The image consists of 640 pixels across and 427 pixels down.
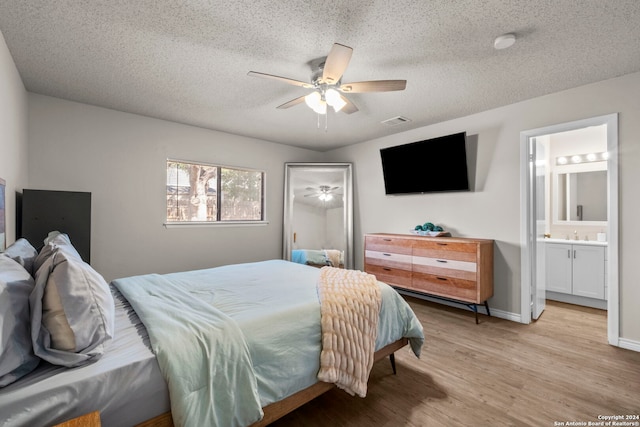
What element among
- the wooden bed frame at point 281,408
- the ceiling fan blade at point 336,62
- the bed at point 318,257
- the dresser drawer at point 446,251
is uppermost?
the ceiling fan blade at point 336,62

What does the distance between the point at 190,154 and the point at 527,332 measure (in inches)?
187

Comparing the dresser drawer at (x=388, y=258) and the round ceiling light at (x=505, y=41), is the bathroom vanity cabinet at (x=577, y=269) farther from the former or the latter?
the round ceiling light at (x=505, y=41)

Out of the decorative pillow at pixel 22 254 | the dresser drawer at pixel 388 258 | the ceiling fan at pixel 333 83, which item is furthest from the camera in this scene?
the dresser drawer at pixel 388 258

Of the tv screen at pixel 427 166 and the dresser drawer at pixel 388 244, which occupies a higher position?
the tv screen at pixel 427 166

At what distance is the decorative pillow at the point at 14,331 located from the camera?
971 millimetres

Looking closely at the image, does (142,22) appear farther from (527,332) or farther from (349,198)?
(527,332)

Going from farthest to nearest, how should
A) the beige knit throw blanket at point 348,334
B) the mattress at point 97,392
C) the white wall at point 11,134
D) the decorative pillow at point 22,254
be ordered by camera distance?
the white wall at point 11,134 < the beige knit throw blanket at point 348,334 < the decorative pillow at point 22,254 < the mattress at point 97,392

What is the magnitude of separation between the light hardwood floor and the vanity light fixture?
263 cm

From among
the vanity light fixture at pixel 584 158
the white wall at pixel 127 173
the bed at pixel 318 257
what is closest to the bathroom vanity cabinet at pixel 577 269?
the vanity light fixture at pixel 584 158

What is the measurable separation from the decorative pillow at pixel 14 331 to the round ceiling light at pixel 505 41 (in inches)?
121

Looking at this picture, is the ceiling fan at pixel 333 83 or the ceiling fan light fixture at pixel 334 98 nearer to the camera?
the ceiling fan at pixel 333 83

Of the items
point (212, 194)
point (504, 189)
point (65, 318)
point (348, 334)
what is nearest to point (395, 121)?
point (504, 189)

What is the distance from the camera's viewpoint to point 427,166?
4.06m

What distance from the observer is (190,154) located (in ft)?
13.6
